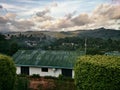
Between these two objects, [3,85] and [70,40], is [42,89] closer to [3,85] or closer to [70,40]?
[3,85]

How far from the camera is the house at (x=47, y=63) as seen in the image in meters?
35.4

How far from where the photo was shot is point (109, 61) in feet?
52.9

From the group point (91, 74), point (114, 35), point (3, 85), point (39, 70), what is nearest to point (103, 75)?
point (91, 74)

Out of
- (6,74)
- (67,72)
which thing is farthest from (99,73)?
(67,72)

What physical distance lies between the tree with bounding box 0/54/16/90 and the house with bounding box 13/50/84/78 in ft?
44.4

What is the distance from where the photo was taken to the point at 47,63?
36.2m

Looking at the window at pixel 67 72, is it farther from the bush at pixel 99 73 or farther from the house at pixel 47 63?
the bush at pixel 99 73

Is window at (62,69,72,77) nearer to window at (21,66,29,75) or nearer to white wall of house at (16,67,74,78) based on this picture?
white wall of house at (16,67,74,78)

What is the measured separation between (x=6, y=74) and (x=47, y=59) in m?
16.0

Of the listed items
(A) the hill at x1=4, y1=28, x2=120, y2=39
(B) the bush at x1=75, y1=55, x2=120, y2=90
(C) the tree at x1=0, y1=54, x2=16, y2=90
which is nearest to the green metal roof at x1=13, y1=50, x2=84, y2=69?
(C) the tree at x1=0, y1=54, x2=16, y2=90

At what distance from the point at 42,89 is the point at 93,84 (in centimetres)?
951

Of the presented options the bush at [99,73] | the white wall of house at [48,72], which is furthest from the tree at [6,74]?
the white wall of house at [48,72]

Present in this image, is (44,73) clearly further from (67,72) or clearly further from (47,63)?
(67,72)

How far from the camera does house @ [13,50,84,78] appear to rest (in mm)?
35441
